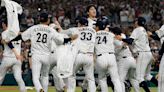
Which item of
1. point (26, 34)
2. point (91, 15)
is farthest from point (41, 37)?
point (91, 15)

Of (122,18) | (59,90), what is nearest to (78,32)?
(59,90)

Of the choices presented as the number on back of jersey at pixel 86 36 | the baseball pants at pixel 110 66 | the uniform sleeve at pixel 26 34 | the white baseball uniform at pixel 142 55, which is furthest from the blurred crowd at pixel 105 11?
the uniform sleeve at pixel 26 34

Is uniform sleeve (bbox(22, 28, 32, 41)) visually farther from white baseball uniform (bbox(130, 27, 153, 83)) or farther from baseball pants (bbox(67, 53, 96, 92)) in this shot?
white baseball uniform (bbox(130, 27, 153, 83))

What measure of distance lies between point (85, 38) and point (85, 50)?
0.33 meters

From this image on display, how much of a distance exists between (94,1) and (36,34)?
1684cm

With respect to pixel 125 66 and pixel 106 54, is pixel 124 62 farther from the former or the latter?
pixel 106 54

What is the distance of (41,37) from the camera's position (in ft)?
56.2

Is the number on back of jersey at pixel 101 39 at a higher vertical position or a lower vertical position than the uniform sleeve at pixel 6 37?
lower

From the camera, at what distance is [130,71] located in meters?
19.3

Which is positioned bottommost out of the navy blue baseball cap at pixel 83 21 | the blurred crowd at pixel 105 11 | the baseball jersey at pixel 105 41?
the baseball jersey at pixel 105 41

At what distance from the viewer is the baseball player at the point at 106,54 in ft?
57.2

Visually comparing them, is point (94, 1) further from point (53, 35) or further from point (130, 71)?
point (53, 35)

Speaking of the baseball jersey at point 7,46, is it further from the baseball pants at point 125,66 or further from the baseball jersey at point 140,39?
the baseball jersey at point 140,39

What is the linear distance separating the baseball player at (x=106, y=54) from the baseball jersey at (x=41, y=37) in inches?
47.1
